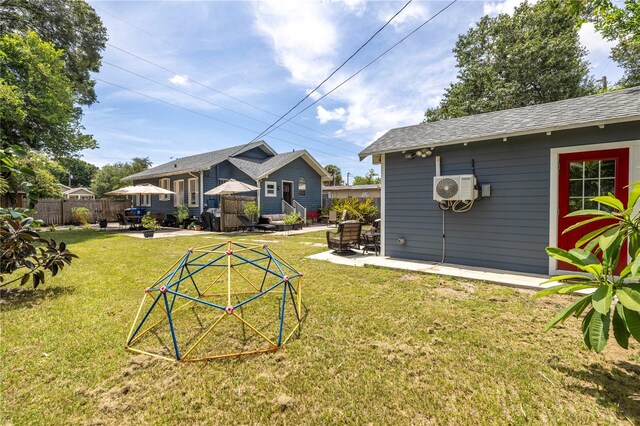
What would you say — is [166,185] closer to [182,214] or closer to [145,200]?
[145,200]

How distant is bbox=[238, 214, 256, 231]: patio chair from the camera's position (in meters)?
14.5

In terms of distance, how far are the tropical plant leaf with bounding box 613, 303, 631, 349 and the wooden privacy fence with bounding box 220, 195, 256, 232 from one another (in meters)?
14.1

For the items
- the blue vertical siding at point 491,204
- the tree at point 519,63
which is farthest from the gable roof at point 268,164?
the tree at point 519,63

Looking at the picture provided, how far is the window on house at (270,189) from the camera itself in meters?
16.4

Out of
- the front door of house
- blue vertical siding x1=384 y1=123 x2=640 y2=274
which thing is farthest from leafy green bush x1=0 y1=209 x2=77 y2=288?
the front door of house

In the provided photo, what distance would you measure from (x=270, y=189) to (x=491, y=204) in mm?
12966

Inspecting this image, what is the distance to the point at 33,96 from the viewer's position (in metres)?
11.9

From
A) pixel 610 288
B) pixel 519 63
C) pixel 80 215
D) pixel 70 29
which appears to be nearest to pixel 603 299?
pixel 610 288

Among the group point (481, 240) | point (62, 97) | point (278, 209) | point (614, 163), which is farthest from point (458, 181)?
point (62, 97)

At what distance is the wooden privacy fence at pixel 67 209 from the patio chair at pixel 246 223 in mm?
11761

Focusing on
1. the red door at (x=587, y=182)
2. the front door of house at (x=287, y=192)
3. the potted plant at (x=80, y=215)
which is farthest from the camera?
the front door of house at (x=287, y=192)

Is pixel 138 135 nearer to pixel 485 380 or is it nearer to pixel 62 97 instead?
pixel 62 97

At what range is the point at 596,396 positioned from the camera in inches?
79.8

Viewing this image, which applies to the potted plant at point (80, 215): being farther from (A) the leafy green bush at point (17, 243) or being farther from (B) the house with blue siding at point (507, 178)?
(B) the house with blue siding at point (507, 178)
